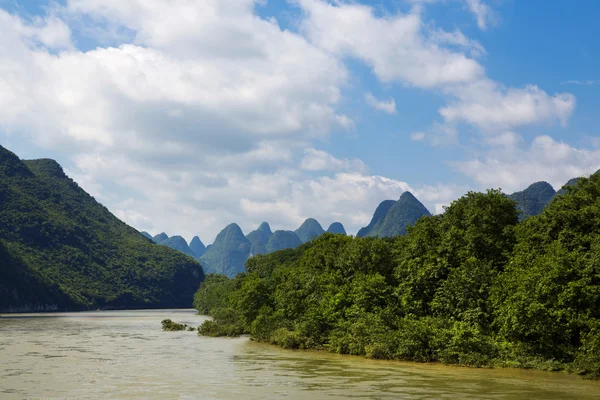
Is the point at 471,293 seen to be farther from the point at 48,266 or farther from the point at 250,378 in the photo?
the point at 48,266

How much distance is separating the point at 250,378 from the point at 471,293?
49.7 ft

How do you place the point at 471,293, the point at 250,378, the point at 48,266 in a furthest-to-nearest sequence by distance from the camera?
1. the point at 48,266
2. the point at 471,293
3. the point at 250,378

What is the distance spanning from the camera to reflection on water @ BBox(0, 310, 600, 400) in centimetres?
2227

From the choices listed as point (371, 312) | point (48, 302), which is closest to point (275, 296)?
point (371, 312)

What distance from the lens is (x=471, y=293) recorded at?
34.6 m

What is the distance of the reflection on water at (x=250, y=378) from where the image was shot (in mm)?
22266

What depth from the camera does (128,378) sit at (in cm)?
2662

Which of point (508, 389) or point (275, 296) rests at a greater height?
point (275, 296)

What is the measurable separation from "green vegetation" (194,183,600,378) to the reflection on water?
1784 millimetres

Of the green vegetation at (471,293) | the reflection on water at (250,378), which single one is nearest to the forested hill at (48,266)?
the green vegetation at (471,293)

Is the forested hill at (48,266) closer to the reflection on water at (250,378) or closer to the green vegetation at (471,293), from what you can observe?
the green vegetation at (471,293)

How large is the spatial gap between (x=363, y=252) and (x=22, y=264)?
124873mm

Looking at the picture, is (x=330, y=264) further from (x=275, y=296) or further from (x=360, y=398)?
(x=360, y=398)

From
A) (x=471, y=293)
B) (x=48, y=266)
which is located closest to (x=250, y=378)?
(x=471, y=293)
